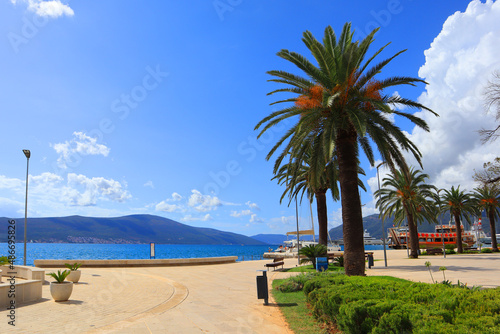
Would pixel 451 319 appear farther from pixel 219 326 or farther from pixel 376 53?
pixel 376 53

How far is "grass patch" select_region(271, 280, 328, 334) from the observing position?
28.3 ft

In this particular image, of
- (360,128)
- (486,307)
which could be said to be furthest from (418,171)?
(486,307)

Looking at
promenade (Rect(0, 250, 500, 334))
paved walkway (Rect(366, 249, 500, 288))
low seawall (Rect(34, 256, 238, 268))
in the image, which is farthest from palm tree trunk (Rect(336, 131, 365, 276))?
low seawall (Rect(34, 256, 238, 268))

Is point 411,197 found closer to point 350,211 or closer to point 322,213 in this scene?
point 322,213

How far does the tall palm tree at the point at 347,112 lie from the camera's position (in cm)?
1480

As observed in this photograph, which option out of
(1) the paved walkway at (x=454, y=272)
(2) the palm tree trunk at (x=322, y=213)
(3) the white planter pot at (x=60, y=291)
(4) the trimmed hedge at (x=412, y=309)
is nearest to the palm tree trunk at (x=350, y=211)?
(1) the paved walkway at (x=454, y=272)

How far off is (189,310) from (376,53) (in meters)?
12.8

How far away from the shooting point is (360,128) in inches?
513

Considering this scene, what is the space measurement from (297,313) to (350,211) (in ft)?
19.2

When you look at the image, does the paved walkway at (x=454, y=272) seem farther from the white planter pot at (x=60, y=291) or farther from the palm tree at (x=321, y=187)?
the white planter pot at (x=60, y=291)

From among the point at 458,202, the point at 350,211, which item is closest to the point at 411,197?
the point at 458,202

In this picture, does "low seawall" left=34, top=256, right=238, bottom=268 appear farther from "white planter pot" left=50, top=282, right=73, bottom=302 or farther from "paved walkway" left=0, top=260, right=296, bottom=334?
"white planter pot" left=50, top=282, right=73, bottom=302

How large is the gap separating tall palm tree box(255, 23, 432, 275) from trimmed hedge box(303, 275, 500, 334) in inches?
264

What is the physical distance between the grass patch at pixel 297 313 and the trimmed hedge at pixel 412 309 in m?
0.57
